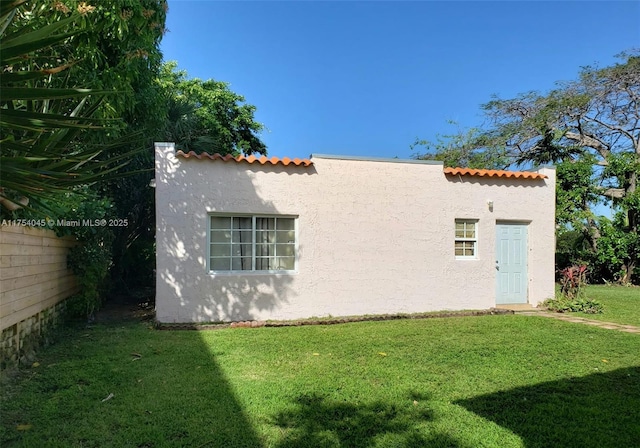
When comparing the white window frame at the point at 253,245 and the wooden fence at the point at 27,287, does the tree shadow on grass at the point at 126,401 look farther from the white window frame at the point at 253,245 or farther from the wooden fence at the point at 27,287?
the white window frame at the point at 253,245

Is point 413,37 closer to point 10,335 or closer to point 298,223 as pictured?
point 298,223

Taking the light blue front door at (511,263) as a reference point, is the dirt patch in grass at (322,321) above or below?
below

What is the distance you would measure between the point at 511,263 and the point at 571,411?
699 centimetres

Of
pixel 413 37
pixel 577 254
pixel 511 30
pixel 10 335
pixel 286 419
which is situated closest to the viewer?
pixel 286 419

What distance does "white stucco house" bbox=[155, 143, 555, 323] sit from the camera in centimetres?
840

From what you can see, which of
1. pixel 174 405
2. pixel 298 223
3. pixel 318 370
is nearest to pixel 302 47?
pixel 298 223

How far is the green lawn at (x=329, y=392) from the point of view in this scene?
135 inches

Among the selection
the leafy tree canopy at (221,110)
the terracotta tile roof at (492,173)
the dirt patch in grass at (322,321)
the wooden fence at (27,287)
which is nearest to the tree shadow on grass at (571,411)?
the dirt patch in grass at (322,321)

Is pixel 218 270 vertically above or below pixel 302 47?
below

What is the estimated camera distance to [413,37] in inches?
507

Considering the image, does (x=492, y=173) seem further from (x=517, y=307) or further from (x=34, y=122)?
(x=34, y=122)

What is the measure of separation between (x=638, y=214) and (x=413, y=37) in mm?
12855

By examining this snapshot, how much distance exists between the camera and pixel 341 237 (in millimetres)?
9320

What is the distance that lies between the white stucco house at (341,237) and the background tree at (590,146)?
8.56 m
